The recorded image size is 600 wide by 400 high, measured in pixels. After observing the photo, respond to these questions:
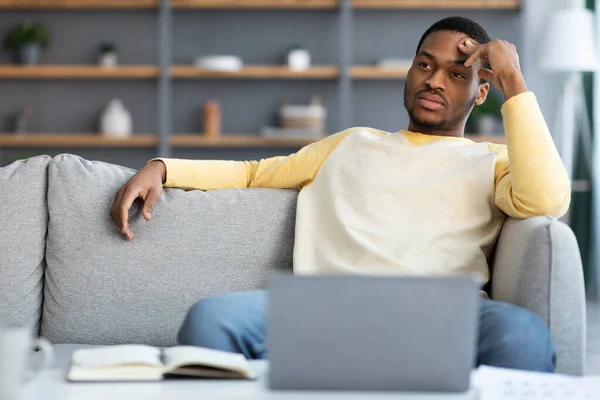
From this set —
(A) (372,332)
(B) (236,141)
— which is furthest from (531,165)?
(B) (236,141)

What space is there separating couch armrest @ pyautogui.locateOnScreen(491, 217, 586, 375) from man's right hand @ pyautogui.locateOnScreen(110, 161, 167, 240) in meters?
0.81

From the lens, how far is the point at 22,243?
1.97 metres

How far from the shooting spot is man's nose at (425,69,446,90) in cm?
202

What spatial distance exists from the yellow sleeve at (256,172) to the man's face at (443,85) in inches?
7.0

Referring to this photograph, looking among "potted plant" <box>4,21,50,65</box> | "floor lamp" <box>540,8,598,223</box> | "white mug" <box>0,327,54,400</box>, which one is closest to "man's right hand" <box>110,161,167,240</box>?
"white mug" <box>0,327,54,400</box>

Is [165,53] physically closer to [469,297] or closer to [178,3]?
[178,3]

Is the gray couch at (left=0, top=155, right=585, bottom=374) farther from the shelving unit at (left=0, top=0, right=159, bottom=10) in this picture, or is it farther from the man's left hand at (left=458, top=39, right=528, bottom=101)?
the shelving unit at (left=0, top=0, right=159, bottom=10)

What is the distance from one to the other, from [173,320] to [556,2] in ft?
13.7

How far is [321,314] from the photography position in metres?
1.07

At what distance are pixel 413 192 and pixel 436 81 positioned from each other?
0.30 metres

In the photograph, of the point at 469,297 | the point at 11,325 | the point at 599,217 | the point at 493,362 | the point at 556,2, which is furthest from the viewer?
the point at 556,2

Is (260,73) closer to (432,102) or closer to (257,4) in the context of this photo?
(257,4)

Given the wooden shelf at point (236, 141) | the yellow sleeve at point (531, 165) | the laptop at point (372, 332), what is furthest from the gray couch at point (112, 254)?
the wooden shelf at point (236, 141)

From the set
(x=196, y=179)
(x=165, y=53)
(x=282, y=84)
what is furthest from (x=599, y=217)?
(x=196, y=179)
